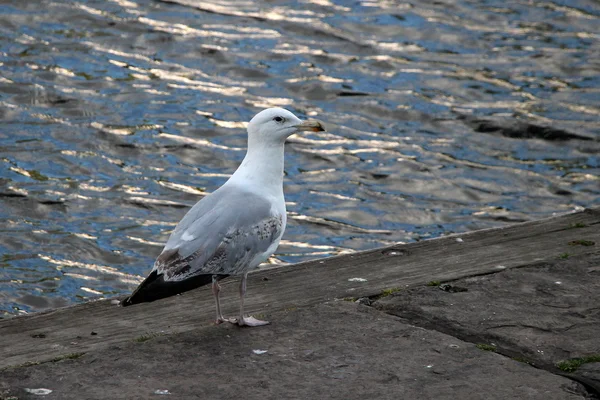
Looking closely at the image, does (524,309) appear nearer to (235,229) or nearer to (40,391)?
(235,229)

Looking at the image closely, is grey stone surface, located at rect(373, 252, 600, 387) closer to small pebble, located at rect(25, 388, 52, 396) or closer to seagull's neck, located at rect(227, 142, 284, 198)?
seagull's neck, located at rect(227, 142, 284, 198)

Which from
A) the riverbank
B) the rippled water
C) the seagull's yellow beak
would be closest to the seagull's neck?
the seagull's yellow beak

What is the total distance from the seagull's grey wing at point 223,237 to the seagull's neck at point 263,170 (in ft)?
0.30

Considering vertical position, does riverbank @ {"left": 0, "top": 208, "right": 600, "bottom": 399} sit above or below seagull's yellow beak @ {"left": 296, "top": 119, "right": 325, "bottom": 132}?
below

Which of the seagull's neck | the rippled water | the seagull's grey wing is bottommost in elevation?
the rippled water

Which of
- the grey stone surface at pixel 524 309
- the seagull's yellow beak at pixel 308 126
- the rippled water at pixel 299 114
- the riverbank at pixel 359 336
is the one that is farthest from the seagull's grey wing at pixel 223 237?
the rippled water at pixel 299 114

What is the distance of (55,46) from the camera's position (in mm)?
11719

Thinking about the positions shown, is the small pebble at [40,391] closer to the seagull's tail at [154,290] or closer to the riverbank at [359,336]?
the riverbank at [359,336]

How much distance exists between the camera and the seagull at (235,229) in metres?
4.10

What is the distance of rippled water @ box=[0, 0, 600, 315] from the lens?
7.92 metres

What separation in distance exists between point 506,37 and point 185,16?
13.1ft

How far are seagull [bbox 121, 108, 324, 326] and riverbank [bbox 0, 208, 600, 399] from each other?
0.21 metres

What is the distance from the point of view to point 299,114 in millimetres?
10125

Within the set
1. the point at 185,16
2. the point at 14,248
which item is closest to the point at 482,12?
the point at 185,16
